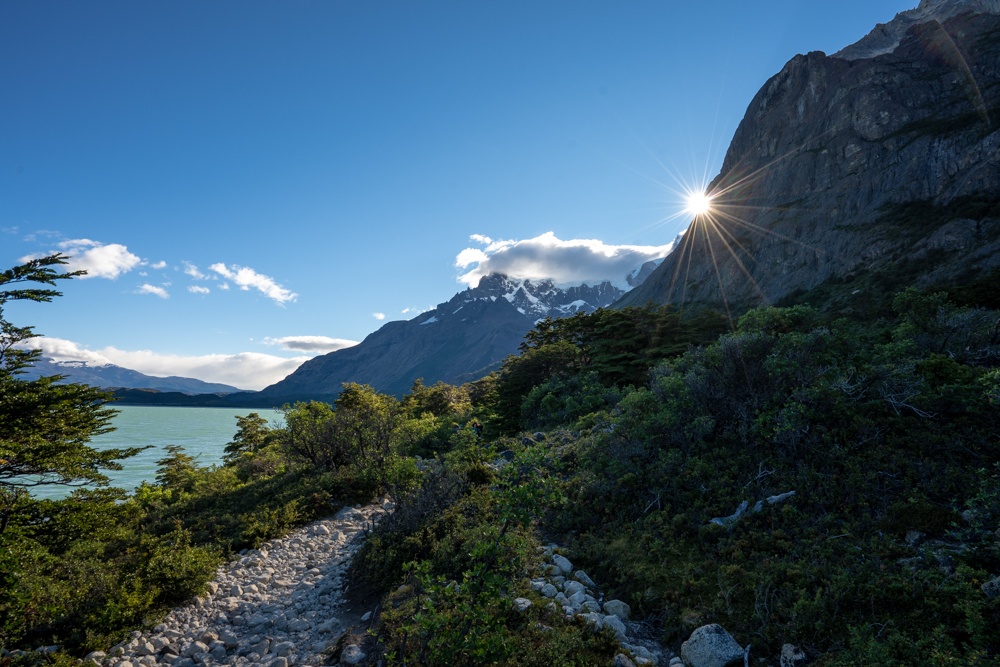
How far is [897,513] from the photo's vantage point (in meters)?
7.02

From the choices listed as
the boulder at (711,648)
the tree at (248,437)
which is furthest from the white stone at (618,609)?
the tree at (248,437)

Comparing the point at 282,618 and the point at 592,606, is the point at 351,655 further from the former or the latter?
the point at 592,606

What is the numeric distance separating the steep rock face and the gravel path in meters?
68.4

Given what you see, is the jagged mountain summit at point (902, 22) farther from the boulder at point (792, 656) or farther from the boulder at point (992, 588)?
the boulder at point (792, 656)

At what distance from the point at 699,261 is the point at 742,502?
109 metres

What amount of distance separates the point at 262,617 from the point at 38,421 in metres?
7.76

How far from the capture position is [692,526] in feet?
27.4

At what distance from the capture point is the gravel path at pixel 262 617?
7457 millimetres

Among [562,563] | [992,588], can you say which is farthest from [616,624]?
[992,588]

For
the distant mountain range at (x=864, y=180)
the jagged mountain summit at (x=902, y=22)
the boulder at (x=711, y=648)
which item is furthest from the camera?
the jagged mountain summit at (x=902, y=22)

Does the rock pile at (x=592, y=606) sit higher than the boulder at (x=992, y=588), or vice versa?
the boulder at (x=992, y=588)

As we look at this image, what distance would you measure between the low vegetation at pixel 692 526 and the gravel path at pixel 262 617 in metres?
0.51

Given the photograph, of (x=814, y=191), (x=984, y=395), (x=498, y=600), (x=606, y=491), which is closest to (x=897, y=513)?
(x=984, y=395)

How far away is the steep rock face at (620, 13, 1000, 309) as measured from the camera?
5819 centimetres
